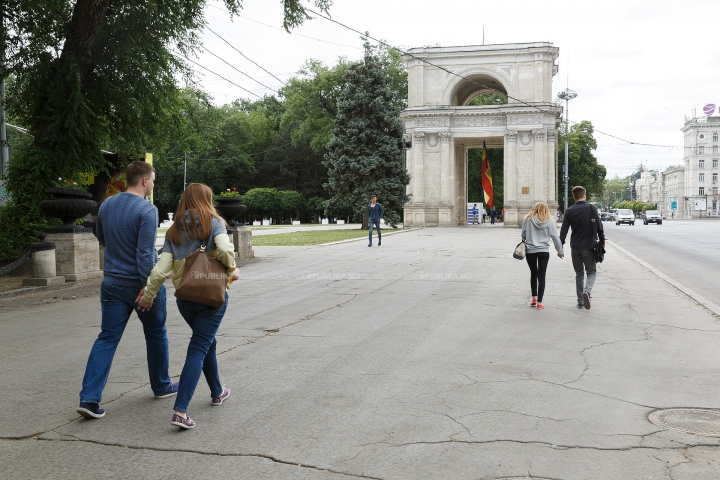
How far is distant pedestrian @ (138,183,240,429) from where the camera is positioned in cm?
486

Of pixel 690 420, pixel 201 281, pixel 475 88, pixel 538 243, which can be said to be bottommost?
pixel 690 420

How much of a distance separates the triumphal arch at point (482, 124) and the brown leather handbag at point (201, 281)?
49.6m

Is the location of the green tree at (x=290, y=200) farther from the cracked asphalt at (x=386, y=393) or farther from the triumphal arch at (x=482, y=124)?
the cracked asphalt at (x=386, y=393)

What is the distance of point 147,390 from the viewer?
19.4 feet

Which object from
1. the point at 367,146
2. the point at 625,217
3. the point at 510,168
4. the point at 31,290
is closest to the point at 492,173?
the point at 625,217

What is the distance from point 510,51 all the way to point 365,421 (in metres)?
53.0

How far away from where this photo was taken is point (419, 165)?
55500 millimetres

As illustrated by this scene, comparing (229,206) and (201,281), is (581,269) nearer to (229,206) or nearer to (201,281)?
(201,281)

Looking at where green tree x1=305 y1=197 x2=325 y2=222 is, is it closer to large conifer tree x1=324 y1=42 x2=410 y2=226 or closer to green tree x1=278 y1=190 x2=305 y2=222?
green tree x1=278 y1=190 x2=305 y2=222

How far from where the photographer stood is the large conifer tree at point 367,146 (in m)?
45.4

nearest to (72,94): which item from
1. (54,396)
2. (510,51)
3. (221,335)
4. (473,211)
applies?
→ (221,335)

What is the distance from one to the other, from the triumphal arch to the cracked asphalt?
43.4 m

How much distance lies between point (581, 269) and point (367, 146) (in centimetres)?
3632

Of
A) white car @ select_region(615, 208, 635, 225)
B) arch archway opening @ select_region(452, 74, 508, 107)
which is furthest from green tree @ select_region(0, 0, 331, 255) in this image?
white car @ select_region(615, 208, 635, 225)
